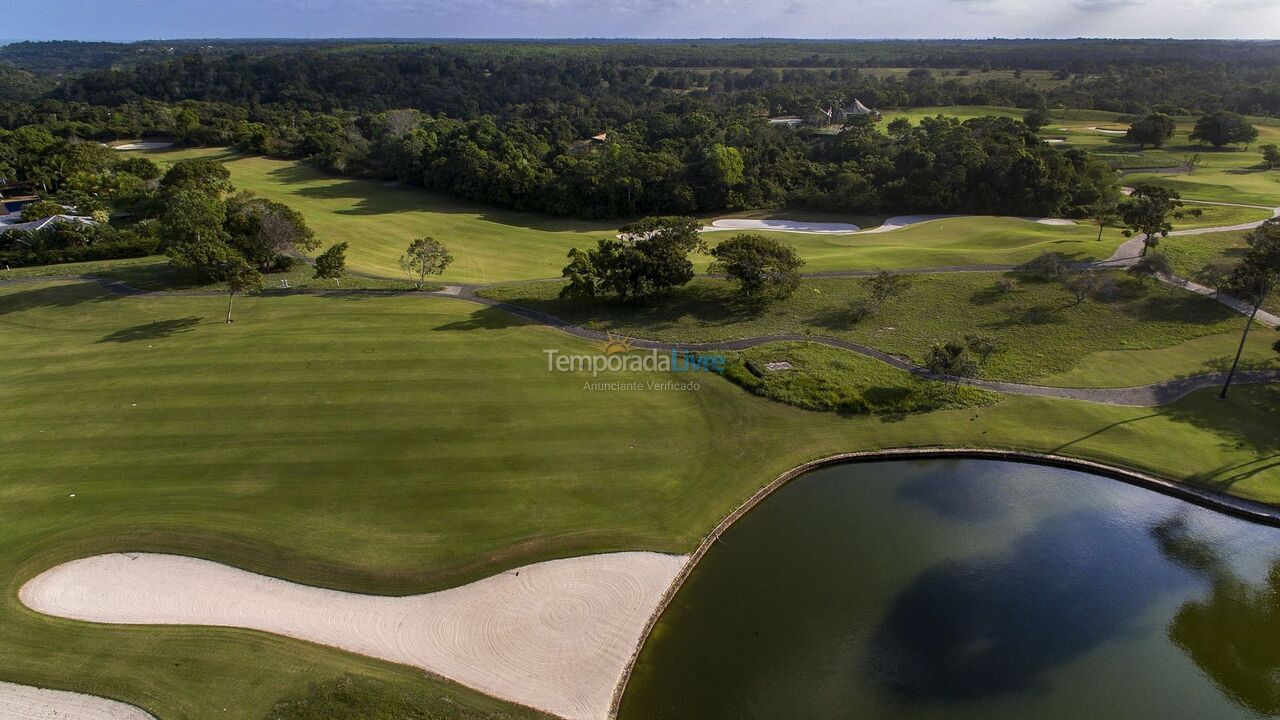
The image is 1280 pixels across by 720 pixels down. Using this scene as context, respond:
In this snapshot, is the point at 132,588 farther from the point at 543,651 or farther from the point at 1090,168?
the point at 1090,168

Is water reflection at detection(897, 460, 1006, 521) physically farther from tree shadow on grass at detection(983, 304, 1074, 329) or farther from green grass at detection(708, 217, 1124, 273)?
green grass at detection(708, 217, 1124, 273)

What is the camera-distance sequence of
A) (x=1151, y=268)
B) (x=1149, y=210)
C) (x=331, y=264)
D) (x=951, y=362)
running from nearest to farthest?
(x=951, y=362) → (x=1151, y=268) → (x=1149, y=210) → (x=331, y=264)

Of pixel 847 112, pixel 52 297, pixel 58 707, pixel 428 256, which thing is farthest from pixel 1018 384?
pixel 847 112

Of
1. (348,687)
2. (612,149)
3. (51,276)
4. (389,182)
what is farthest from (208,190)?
(348,687)

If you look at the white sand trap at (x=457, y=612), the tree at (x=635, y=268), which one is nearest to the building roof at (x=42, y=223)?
the white sand trap at (x=457, y=612)

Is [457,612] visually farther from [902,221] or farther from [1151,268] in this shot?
[902,221]
